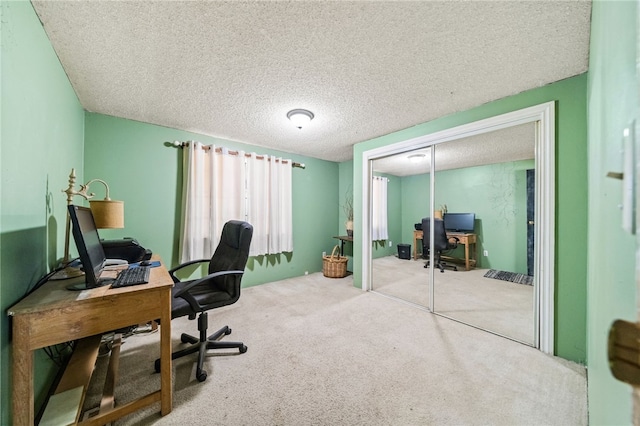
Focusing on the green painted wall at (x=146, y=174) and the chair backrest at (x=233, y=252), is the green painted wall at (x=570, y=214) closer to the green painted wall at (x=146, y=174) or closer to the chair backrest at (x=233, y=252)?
the chair backrest at (x=233, y=252)

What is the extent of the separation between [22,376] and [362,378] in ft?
5.77

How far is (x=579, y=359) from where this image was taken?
1779 mm

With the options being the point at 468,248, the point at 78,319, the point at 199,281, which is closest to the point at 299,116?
the point at 199,281

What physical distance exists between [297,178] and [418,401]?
344 cm

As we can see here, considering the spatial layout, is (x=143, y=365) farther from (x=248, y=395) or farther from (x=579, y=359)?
(x=579, y=359)

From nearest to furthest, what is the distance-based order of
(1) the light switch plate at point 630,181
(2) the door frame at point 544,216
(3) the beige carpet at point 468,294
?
(1) the light switch plate at point 630,181 < (2) the door frame at point 544,216 < (3) the beige carpet at point 468,294

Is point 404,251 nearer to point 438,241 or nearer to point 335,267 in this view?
point 438,241

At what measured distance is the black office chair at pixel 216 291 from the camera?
162 cm

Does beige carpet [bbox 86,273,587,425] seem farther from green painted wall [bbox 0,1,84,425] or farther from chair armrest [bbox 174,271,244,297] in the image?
green painted wall [bbox 0,1,84,425]

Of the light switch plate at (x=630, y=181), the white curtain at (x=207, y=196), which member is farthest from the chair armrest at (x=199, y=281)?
the light switch plate at (x=630, y=181)

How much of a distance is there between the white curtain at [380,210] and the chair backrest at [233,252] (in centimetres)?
239

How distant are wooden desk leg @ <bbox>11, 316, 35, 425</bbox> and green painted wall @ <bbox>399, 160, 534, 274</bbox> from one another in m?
3.61

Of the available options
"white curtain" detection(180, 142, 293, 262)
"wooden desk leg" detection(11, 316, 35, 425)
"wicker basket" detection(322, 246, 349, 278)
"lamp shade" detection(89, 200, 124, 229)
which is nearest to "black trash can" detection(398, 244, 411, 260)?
"wicker basket" detection(322, 246, 349, 278)

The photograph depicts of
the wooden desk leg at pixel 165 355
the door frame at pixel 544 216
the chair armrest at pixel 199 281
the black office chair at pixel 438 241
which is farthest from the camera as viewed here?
the black office chair at pixel 438 241
